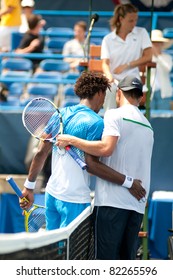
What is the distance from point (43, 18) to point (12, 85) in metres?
2.61

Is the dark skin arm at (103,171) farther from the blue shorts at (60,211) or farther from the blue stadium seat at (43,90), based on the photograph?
the blue stadium seat at (43,90)

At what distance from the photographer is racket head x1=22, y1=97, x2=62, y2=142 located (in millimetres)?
6250

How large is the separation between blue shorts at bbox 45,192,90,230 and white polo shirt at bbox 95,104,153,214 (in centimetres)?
18

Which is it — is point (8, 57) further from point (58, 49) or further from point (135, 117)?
point (135, 117)

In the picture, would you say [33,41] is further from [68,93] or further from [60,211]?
[60,211]

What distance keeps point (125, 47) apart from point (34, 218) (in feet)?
8.24

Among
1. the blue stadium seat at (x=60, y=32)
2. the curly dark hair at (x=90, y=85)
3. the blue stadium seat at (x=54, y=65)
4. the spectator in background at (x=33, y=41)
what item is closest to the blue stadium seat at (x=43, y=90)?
the blue stadium seat at (x=54, y=65)

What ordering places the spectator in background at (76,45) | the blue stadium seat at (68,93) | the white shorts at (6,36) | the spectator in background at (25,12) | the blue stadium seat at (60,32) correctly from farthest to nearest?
the blue stadium seat at (60,32) < the white shorts at (6,36) < the spectator in background at (25,12) < the spectator in background at (76,45) < the blue stadium seat at (68,93)

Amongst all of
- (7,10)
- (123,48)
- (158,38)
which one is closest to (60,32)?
(7,10)

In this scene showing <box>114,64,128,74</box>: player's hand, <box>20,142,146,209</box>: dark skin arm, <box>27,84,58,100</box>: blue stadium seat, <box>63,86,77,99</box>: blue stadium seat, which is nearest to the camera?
<box>20,142,146,209</box>: dark skin arm

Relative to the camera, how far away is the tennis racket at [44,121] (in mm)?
6191

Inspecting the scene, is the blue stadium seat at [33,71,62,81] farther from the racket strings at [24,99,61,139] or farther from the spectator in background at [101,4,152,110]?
the racket strings at [24,99,61,139]

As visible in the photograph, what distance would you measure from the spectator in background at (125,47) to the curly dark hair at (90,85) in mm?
2023

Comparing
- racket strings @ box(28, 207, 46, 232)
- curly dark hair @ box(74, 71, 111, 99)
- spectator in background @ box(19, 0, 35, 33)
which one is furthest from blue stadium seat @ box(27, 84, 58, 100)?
curly dark hair @ box(74, 71, 111, 99)
